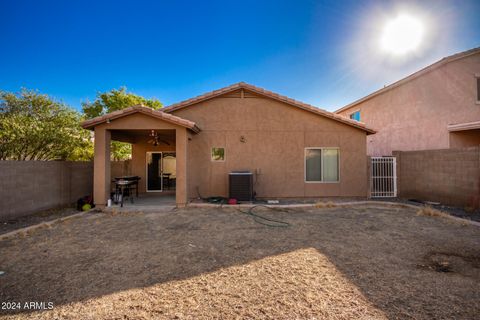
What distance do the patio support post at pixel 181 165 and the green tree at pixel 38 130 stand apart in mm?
6527

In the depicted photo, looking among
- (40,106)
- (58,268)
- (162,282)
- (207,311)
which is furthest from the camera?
(40,106)

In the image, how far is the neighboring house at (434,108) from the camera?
9383 mm

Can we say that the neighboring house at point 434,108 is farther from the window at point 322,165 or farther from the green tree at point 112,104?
the green tree at point 112,104

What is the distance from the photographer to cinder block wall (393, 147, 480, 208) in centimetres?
684

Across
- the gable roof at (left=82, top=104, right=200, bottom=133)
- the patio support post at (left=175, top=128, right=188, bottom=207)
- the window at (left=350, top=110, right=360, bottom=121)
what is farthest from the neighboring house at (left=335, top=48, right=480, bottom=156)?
the gable roof at (left=82, top=104, right=200, bottom=133)

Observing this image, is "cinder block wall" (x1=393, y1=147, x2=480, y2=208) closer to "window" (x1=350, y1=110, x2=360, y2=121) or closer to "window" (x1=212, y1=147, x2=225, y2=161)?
"window" (x1=350, y1=110, x2=360, y2=121)

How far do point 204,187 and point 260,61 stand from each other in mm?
8943

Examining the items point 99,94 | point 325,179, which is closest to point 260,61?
point 325,179

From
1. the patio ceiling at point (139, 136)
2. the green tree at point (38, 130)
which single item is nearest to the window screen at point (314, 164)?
the patio ceiling at point (139, 136)

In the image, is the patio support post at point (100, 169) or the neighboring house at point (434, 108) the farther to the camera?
the neighboring house at point (434, 108)

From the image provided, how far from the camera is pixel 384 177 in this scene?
906cm

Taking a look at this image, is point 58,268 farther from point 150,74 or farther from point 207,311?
point 150,74

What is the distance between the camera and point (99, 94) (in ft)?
59.9

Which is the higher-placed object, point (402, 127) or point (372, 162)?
point (402, 127)
